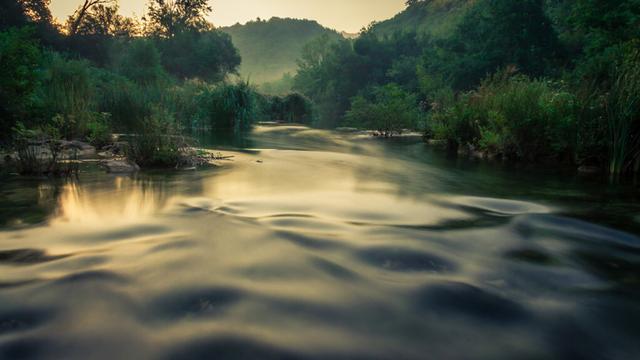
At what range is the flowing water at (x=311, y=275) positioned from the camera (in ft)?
7.53

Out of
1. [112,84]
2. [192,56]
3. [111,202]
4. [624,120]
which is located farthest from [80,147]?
[192,56]

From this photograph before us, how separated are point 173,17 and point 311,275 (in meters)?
79.7

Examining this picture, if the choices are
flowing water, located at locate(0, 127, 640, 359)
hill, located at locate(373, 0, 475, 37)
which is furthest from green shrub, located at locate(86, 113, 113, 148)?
hill, located at locate(373, 0, 475, 37)

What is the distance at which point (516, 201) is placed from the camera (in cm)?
646

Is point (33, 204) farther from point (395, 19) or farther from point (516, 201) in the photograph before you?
point (395, 19)

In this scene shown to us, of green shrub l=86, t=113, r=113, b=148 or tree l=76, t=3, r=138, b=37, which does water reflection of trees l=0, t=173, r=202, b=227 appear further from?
tree l=76, t=3, r=138, b=37

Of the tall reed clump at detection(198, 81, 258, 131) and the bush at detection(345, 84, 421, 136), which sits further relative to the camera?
the tall reed clump at detection(198, 81, 258, 131)

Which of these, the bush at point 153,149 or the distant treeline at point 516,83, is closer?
the bush at point 153,149

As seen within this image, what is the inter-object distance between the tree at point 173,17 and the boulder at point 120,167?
2794 inches

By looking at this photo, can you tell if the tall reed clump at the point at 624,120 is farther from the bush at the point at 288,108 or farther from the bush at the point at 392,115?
the bush at the point at 288,108

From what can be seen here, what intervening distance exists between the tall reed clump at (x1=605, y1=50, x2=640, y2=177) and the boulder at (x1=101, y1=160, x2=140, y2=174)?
8884mm

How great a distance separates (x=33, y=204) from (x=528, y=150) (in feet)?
34.7

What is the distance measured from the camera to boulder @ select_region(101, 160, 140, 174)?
812 centimetres

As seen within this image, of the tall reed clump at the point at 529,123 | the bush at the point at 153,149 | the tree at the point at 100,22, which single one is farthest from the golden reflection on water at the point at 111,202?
the tree at the point at 100,22
